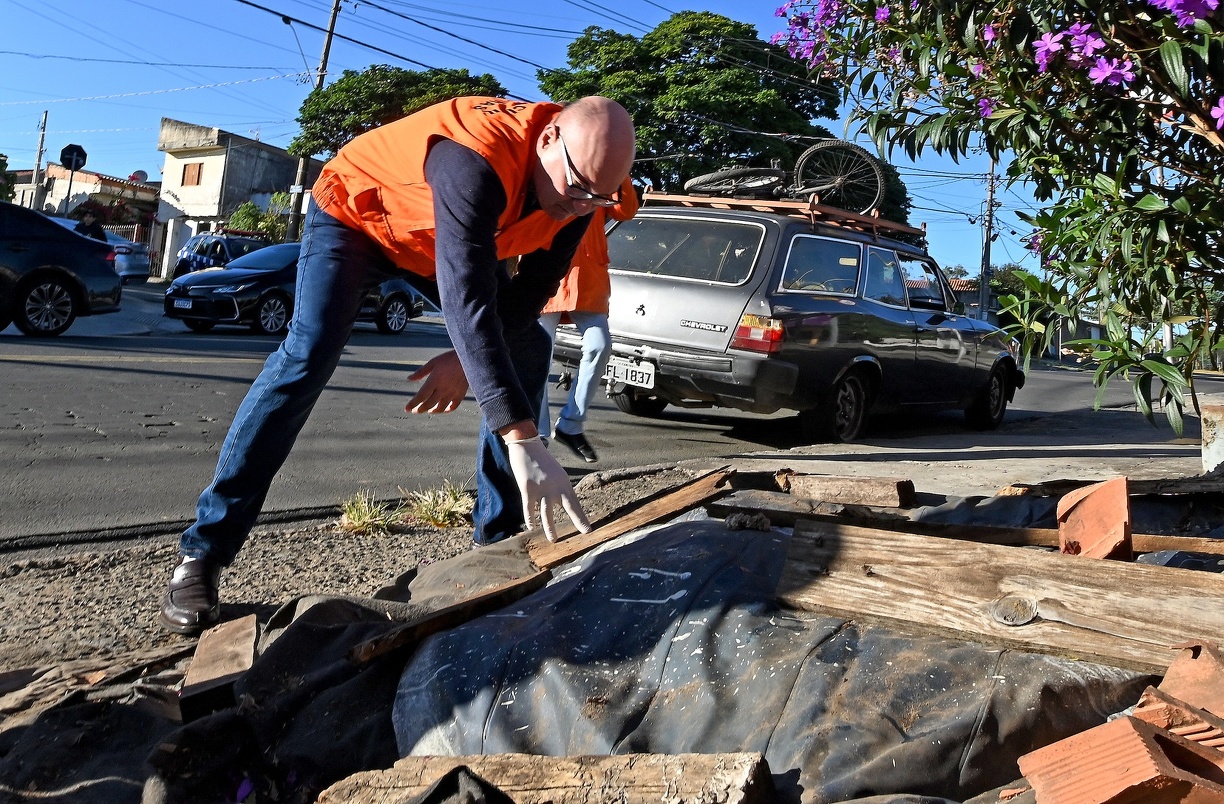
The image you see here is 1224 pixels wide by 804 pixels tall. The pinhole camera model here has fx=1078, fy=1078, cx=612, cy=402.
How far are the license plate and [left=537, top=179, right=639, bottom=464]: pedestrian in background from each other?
0.97 m

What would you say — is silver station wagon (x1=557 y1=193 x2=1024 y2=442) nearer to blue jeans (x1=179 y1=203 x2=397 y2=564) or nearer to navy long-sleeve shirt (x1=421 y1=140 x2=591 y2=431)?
blue jeans (x1=179 y1=203 x2=397 y2=564)

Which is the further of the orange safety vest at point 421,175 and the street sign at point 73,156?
the street sign at point 73,156

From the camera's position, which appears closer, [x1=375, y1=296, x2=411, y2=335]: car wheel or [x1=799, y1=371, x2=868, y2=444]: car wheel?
[x1=799, y1=371, x2=868, y2=444]: car wheel

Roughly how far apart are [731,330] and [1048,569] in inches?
197

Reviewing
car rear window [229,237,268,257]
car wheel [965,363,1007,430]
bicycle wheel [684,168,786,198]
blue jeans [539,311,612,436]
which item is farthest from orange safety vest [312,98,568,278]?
car rear window [229,237,268,257]

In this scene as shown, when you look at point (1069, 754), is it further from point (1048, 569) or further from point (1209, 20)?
point (1209, 20)

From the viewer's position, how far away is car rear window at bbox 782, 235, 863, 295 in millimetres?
7516

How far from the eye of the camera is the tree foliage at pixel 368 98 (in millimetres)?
38750

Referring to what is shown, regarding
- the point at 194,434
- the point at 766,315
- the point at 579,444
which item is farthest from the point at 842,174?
the point at 194,434

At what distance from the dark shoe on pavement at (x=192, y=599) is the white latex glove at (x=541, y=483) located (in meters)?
1.16

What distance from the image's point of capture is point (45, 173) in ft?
197

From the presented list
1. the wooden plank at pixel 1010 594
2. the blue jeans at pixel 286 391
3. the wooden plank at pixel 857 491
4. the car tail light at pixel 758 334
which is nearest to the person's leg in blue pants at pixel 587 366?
the car tail light at pixel 758 334

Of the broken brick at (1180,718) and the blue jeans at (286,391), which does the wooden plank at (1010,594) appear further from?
the blue jeans at (286,391)

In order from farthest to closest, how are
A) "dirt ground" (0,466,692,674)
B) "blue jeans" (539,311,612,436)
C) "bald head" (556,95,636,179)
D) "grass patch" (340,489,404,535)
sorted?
"blue jeans" (539,311,612,436)
"grass patch" (340,489,404,535)
"dirt ground" (0,466,692,674)
"bald head" (556,95,636,179)
